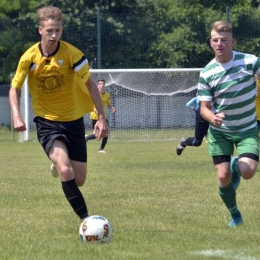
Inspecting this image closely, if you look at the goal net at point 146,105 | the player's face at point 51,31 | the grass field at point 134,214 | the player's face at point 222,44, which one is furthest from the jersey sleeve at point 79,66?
the goal net at point 146,105

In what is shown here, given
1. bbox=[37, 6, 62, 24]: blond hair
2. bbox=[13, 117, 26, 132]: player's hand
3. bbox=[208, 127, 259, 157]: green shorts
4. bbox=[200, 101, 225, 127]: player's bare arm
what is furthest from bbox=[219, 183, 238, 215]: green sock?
bbox=[37, 6, 62, 24]: blond hair

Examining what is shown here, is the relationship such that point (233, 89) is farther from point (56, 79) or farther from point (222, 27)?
point (56, 79)

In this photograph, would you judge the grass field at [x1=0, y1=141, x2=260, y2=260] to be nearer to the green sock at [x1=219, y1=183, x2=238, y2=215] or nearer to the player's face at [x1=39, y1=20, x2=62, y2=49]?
the green sock at [x1=219, y1=183, x2=238, y2=215]

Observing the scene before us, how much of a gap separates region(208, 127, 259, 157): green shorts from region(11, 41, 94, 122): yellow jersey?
124 centimetres

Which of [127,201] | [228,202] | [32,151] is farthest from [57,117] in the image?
[32,151]

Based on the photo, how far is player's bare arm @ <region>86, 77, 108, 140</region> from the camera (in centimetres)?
633

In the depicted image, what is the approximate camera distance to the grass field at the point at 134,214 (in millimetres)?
5523

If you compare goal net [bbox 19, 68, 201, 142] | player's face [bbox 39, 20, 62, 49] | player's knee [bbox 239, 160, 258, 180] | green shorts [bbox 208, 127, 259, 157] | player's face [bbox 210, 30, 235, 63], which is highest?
player's face [bbox 39, 20, 62, 49]

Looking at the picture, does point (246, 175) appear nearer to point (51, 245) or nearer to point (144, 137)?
point (51, 245)

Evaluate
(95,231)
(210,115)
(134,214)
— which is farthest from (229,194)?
(95,231)

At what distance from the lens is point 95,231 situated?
5.79 metres

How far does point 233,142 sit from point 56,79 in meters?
1.68

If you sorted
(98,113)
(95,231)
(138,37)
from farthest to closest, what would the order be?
1. (138,37)
2. (98,113)
3. (95,231)

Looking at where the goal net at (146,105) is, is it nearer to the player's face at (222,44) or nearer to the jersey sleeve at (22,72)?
the jersey sleeve at (22,72)
